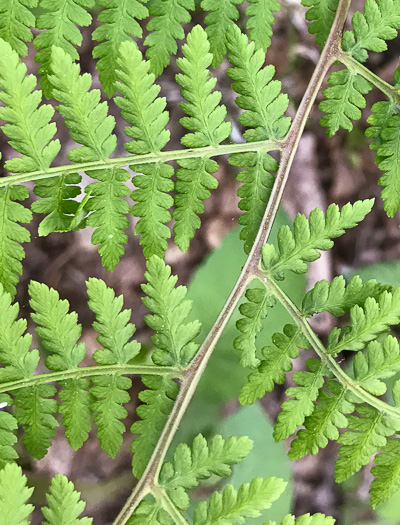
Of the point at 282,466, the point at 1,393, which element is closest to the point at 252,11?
the point at 1,393

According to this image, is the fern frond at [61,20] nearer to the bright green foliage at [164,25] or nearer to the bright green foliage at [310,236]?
the bright green foliage at [164,25]

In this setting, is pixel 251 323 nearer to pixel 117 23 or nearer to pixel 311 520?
pixel 311 520

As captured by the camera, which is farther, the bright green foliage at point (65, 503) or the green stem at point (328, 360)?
the green stem at point (328, 360)

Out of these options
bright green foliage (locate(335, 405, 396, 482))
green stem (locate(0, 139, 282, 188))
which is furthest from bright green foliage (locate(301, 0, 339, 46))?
bright green foliage (locate(335, 405, 396, 482))

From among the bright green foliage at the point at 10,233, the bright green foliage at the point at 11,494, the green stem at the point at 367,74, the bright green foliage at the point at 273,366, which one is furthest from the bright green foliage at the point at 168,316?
the green stem at the point at 367,74

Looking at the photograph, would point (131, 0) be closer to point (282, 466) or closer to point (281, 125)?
point (281, 125)

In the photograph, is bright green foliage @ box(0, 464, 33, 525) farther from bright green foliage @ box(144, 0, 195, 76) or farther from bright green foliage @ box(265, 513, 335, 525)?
bright green foliage @ box(144, 0, 195, 76)
